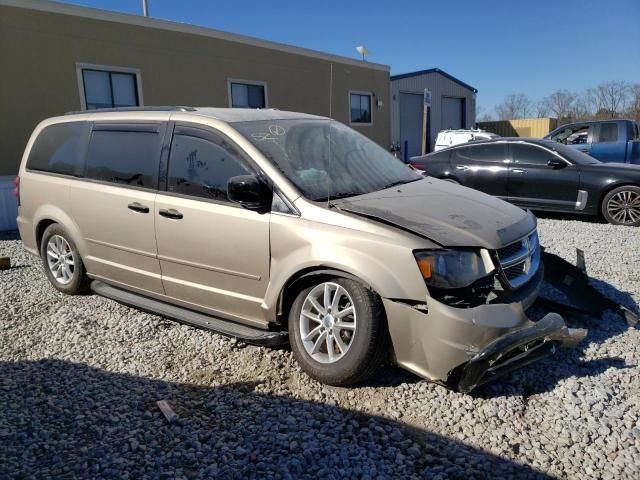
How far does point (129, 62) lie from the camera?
1173 centimetres

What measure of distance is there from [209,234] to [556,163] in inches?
268

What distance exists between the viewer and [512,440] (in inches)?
106

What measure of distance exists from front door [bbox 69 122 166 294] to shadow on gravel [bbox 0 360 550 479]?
1124mm

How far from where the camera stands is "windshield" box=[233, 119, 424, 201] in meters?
3.54

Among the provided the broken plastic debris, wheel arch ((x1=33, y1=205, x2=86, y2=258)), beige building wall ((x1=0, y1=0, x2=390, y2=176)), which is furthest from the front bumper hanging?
beige building wall ((x1=0, y1=0, x2=390, y2=176))

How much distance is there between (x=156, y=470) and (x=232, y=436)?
0.43 metres

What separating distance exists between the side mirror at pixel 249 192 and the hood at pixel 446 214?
1.59ft

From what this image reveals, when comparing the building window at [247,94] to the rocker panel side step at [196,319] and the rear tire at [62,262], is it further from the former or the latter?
the rocker panel side step at [196,319]

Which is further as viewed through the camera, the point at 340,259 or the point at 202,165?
the point at 202,165

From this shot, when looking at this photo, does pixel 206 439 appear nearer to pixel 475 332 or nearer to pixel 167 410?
pixel 167 410

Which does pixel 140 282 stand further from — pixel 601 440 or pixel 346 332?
pixel 601 440

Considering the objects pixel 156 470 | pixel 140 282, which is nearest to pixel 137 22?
pixel 140 282

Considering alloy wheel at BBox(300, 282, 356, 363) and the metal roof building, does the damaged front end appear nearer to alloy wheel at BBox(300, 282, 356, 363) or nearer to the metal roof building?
alloy wheel at BBox(300, 282, 356, 363)

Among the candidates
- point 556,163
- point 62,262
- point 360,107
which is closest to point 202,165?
point 62,262
